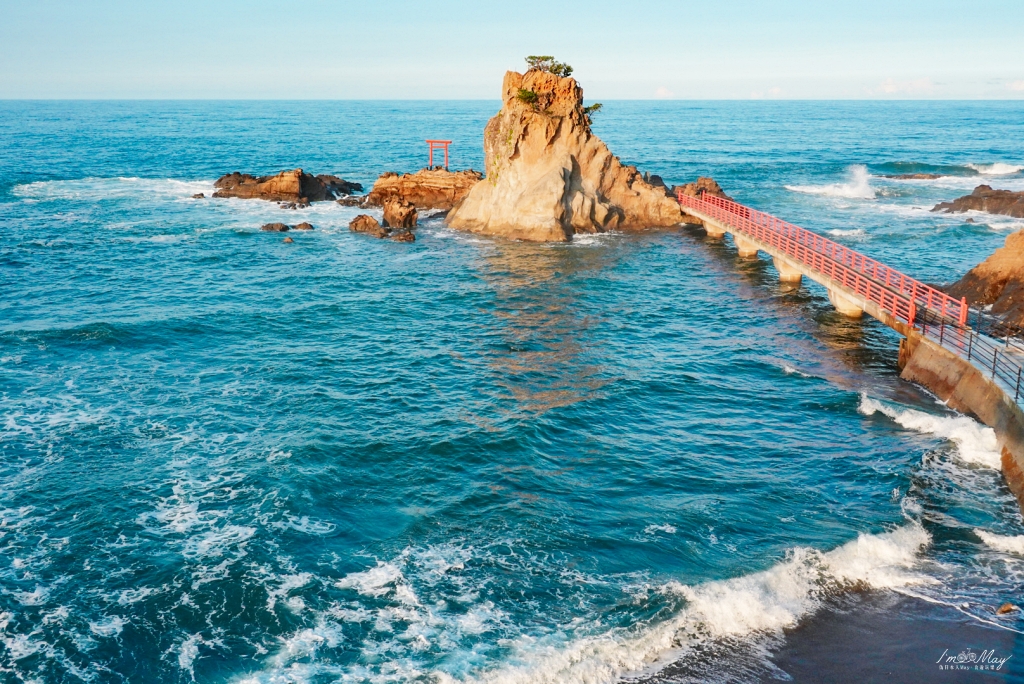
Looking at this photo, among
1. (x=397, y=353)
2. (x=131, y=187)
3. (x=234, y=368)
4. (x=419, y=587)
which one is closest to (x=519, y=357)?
Result: (x=397, y=353)

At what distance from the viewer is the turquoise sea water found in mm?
18828

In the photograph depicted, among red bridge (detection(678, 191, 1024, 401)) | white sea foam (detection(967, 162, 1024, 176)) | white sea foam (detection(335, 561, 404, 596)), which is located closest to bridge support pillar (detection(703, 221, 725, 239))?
red bridge (detection(678, 191, 1024, 401))

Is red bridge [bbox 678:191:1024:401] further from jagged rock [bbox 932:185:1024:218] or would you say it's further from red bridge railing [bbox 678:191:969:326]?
jagged rock [bbox 932:185:1024:218]

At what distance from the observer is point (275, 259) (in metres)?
54.2

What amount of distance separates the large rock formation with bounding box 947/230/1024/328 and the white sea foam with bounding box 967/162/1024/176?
2578 inches

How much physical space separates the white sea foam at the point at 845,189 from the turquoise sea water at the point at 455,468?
90.7 feet

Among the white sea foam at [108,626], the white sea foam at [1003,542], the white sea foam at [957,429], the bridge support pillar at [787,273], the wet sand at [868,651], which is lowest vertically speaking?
the white sea foam at [108,626]

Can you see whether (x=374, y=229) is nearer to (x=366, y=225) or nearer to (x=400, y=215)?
(x=366, y=225)

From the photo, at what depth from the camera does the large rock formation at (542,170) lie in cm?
5725

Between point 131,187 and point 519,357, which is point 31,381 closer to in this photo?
point 519,357

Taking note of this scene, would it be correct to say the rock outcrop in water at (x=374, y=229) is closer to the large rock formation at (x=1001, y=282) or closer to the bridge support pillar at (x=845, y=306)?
the bridge support pillar at (x=845, y=306)

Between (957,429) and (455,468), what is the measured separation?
16.4 m

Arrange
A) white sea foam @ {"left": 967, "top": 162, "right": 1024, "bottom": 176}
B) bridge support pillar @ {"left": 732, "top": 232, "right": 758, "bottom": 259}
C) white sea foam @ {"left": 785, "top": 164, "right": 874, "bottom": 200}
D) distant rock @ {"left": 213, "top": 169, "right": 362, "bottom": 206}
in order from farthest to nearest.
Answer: white sea foam @ {"left": 967, "top": 162, "right": 1024, "bottom": 176}
white sea foam @ {"left": 785, "top": 164, "right": 874, "bottom": 200}
distant rock @ {"left": 213, "top": 169, "right": 362, "bottom": 206}
bridge support pillar @ {"left": 732, "top": 232, "right": 758, "bottom": 259}

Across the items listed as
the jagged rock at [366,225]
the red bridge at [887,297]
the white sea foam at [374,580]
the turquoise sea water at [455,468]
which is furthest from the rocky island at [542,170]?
the white sea foam at [374,580]
